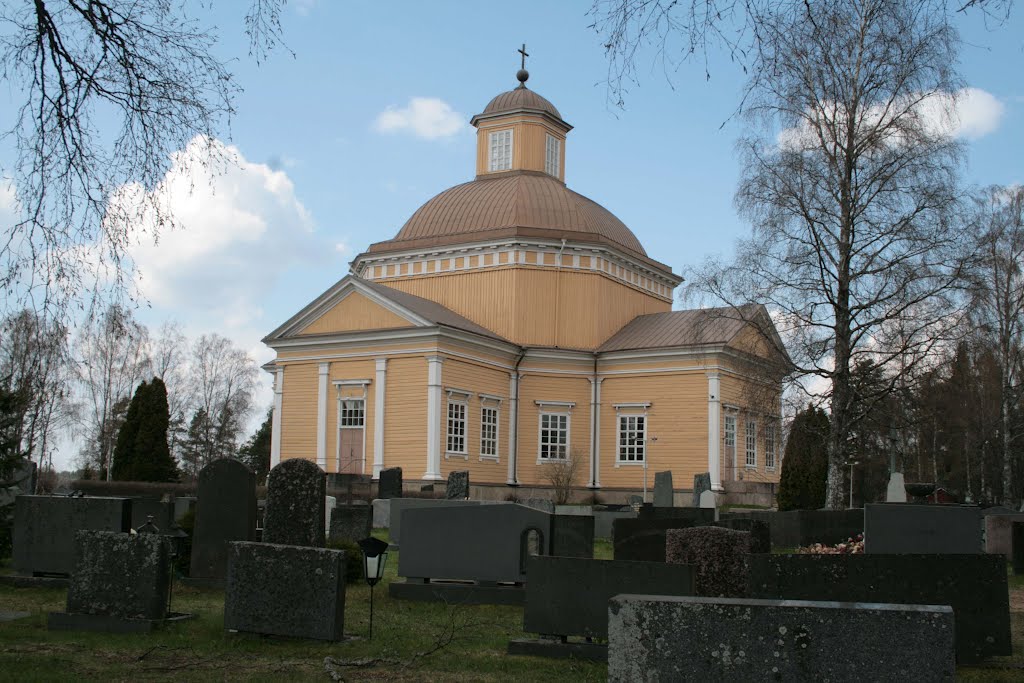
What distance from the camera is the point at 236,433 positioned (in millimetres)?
61750

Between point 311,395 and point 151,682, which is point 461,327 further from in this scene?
point 151,682

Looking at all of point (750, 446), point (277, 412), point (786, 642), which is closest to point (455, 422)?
point (277, 412)

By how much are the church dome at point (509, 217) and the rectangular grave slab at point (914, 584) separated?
30.3 metres

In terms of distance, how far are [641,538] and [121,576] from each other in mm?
5740

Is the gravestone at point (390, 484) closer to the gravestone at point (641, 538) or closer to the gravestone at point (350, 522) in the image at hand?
the gravestone at point (350, 522)

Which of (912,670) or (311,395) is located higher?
(311,395)

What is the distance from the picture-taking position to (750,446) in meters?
38.2

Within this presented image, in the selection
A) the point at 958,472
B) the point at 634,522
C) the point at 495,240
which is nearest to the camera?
the point at 634,522

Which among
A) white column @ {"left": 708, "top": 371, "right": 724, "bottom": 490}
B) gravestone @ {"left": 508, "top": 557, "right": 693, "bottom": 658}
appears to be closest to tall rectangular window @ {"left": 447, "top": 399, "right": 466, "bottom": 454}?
white column @ {"left": 708, "top": 371, "right": 724, "bottom": 490}

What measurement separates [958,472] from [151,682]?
42.0m

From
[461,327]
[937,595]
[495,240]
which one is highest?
[495,240]

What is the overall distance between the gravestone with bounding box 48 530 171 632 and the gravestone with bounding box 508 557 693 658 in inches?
124

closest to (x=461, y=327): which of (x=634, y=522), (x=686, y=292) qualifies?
(x=686, y=292)

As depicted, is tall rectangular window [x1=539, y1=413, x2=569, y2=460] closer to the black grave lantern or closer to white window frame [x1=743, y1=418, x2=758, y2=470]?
white window frame [x1=743, y1=418, x2=758, y2=470]
